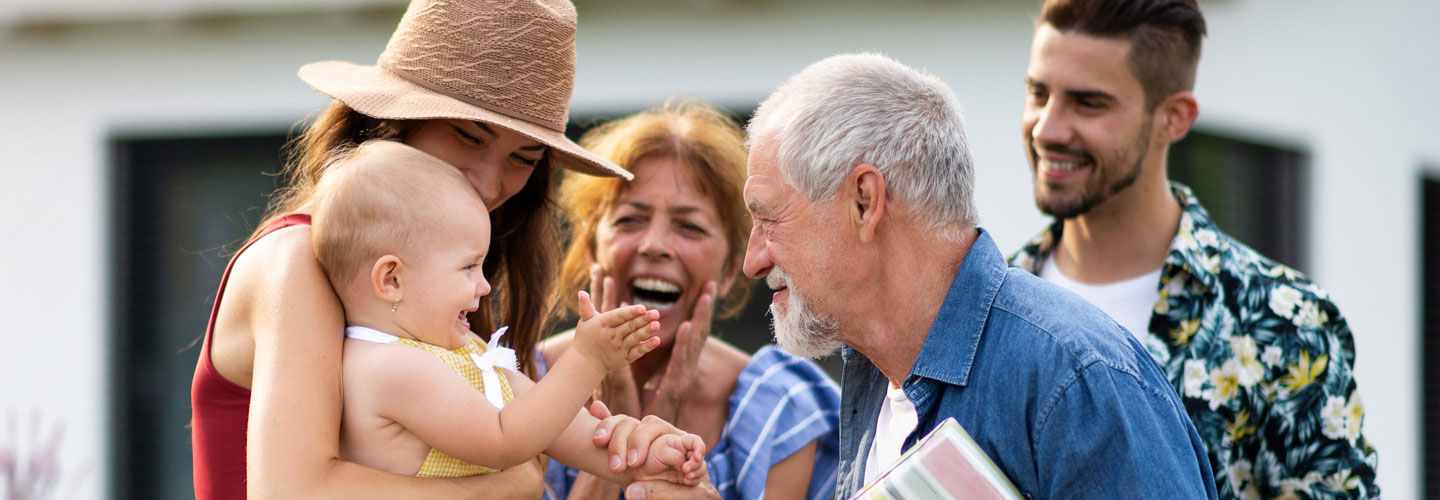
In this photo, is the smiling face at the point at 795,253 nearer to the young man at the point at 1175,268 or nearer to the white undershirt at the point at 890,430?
the white undershirt at the point at 890,430

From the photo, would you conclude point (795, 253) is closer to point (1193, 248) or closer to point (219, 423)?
point (219, 423)

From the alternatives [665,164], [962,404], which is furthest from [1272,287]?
[665,164]

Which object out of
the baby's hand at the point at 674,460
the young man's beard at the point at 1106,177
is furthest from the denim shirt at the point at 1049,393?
the young man's beard at the point at 1106,177

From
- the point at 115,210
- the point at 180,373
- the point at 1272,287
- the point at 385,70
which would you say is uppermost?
the point at 385,70

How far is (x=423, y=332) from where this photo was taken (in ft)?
7.02

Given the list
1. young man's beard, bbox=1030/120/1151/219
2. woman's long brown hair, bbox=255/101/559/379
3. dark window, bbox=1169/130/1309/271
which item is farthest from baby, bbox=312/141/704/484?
dark window, bbox=1169/130/1309/271

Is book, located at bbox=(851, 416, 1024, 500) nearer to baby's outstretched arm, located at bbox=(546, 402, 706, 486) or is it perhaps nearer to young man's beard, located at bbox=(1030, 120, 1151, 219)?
baby's outstretched arm, located at bbox=(546, 402, 706, 486)

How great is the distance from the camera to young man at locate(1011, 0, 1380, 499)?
283 centimetres

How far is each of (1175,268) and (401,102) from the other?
1962 millimetres

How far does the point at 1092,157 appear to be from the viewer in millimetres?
3369

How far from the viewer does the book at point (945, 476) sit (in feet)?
5.84

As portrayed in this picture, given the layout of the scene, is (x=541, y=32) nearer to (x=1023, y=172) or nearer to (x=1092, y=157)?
(x=1092, y=157)

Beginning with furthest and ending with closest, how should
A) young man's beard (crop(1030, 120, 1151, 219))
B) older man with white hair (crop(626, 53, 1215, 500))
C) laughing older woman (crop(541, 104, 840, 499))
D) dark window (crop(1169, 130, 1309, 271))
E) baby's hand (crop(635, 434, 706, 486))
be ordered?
dark window (crop(1169, 130, 1309, 271)), young man's beard (crop(1030, 120, 1151, 219)), laughing older woman (crop(541, 104, 840, 499)), baby's hand (crop(635, 434, 706, 486)), older man with white hair (crop(626, 53, 1215, 500))

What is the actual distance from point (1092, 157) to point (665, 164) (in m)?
1.19
